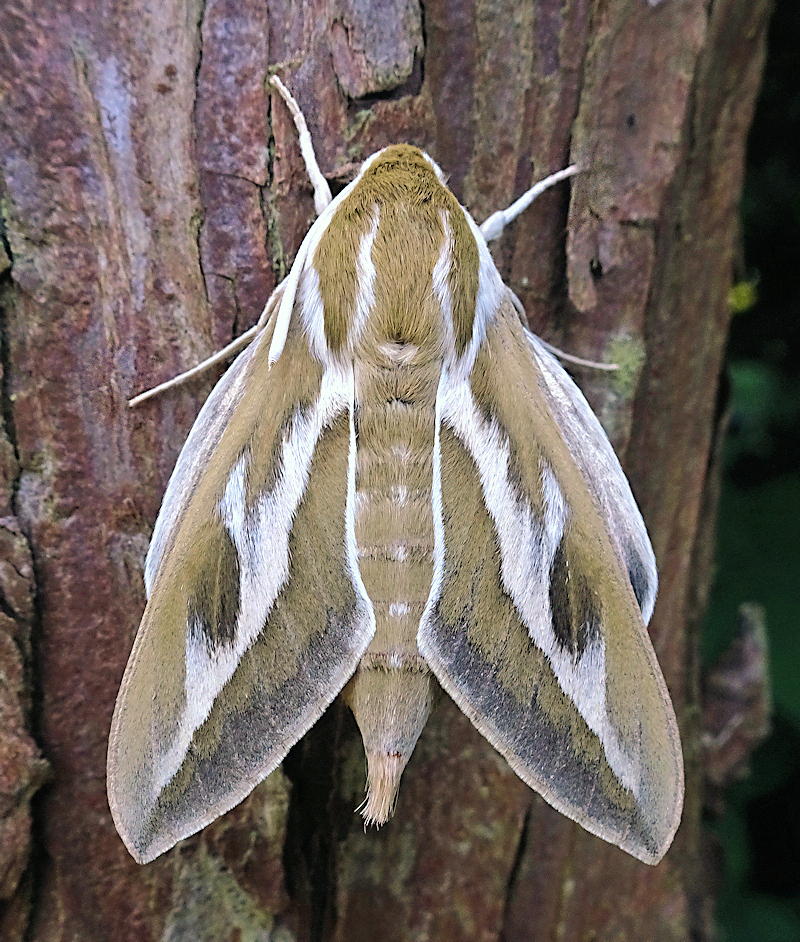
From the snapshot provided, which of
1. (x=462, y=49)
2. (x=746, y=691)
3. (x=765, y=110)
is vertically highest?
Answer: (x=765, y=110)

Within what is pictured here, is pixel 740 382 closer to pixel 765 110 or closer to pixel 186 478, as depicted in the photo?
pixel 765 110

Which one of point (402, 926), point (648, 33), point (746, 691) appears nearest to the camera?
point (648, 33)

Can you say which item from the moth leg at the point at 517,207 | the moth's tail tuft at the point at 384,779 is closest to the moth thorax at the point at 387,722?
the moth's tail tuft at the point at 384,779

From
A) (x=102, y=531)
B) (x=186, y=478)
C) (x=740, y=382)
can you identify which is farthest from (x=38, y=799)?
(x=740, y=382)

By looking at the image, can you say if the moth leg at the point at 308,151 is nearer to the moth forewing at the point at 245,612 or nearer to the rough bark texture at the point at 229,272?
the rough bark texture at the point at 229,272

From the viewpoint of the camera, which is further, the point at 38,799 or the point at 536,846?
the point at 536,846

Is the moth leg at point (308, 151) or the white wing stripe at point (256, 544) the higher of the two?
the moth leg at point (308, 151)

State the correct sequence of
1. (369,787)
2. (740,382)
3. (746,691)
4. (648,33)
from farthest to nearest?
(740,382)
(746,691)
(648,33)
(369,787)
